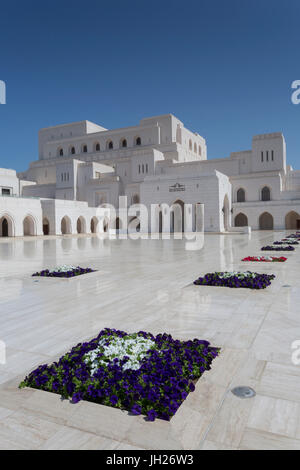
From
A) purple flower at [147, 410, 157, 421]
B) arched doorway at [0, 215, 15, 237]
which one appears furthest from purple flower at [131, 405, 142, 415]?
arched doorway at [0, 215, 15, 237]

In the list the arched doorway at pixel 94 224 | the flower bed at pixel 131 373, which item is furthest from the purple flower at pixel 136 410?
the arched doorway at pixel 94 224

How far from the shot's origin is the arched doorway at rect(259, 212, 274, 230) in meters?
41.1

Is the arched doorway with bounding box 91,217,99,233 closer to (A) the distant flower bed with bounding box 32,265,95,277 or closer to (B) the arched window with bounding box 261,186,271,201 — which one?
(B) the arched window with bounding box 261,186,271,201

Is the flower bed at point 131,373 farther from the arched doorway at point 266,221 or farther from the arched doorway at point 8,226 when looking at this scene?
the arched doorway at point 266,221

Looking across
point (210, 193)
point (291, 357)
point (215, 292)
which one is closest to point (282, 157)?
point (210, 193)

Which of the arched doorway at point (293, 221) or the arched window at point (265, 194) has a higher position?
the arched window at point (265, 194)

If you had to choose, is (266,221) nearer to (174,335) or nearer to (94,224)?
(94,224)

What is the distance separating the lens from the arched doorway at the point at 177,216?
37062mm

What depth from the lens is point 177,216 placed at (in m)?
37.5

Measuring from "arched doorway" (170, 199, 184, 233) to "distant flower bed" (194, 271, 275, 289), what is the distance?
29.5 metres

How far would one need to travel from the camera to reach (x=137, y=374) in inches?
114

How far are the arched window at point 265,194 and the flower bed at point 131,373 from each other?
129ft

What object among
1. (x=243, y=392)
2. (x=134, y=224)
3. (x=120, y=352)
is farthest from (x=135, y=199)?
(x=243, y=392)

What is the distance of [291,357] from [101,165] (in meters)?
46.6
